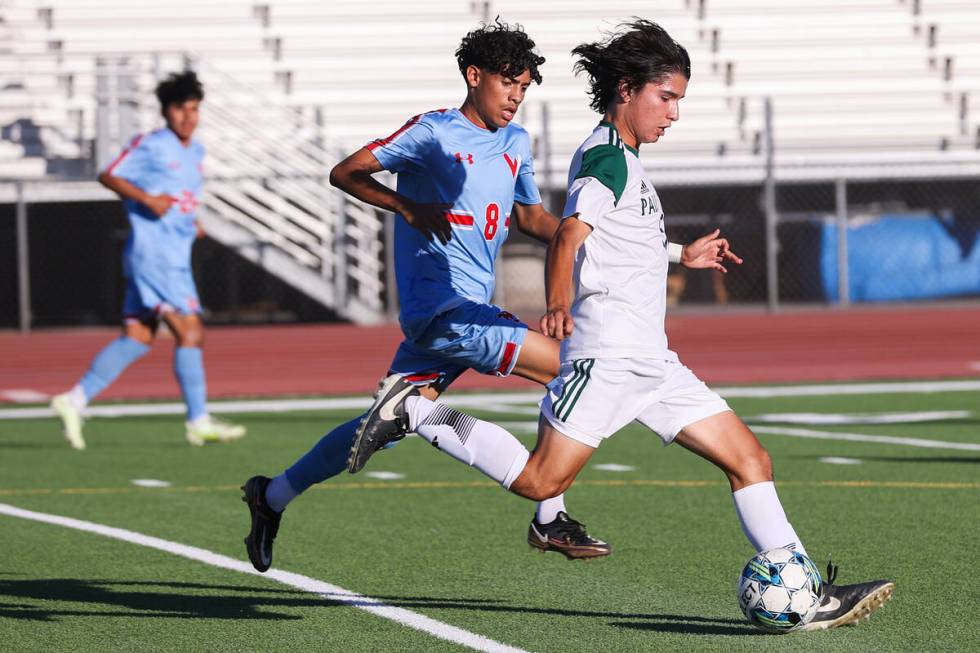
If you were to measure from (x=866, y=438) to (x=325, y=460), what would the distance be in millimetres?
6131

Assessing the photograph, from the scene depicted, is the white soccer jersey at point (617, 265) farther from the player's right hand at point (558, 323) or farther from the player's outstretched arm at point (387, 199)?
the player's outstretched arm at point (387, 199)

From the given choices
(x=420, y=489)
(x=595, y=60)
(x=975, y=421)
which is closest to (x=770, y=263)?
(x=975, y=421)

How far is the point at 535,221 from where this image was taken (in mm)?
6613

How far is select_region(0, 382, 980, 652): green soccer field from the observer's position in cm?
514

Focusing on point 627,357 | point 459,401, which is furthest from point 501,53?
point 459,401

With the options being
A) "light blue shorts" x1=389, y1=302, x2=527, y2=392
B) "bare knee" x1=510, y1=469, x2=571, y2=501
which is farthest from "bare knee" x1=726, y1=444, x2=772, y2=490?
"light blue shorts" x1=389, y1=302, x2=527, y2=392

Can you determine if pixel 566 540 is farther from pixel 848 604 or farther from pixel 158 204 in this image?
pixel 158 204

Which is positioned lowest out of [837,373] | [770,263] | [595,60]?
[837,373]

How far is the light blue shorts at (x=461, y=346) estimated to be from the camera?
6.12 metres

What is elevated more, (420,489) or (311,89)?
(311,89)

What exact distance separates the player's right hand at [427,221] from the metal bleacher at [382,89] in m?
11.7

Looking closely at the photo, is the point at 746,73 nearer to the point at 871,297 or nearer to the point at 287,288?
the point at 871,297

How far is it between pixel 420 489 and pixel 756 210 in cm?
1271

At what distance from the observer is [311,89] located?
22250mm
